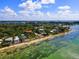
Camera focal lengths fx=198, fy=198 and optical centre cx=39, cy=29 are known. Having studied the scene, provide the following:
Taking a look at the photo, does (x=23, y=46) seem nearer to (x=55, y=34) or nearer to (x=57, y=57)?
(x=57, y=57)

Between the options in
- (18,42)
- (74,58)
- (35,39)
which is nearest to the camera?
(74,58)

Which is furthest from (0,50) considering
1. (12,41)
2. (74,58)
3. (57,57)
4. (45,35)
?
(45,35)

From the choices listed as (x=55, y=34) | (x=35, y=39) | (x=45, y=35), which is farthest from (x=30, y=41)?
(x=55, y=34)

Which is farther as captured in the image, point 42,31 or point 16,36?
point 42,31

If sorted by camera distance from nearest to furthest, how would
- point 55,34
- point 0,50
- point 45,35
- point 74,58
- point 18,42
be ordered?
1. point 74,58
2. point 0,50
3. point 18,42
4. point 45,35
5. point 55,34

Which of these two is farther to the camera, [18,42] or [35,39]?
[35,39]

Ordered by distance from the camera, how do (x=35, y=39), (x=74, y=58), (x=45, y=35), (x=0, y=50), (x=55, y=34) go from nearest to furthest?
1. (x=74, y=58)
2. (x=0, y=50)
3. (x=35, y=39)
4. (x=45, y=35)
5. (x=55, y=34)

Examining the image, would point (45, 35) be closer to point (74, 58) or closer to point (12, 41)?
point (12, 41)

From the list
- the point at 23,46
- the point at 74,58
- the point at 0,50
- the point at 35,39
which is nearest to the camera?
the point at 74,58
